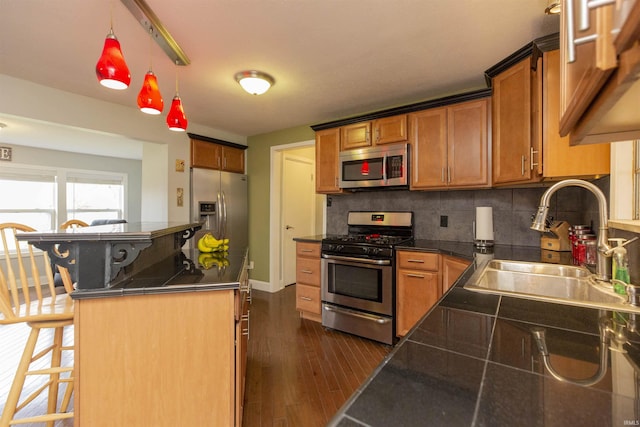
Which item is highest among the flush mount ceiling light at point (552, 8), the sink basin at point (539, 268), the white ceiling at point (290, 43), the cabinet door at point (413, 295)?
the white ceiling at point (290, 43)

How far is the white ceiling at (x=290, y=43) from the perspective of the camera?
5.35 ft

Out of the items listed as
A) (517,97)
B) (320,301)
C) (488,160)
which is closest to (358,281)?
(320,301)

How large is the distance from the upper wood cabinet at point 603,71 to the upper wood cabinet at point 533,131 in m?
1.27

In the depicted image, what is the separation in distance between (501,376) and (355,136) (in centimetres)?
278

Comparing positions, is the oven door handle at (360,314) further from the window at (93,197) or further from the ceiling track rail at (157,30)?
the window at (93,197)

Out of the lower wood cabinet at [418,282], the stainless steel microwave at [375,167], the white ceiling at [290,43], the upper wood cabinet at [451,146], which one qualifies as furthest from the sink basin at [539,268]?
the white ceiling at [290,43]

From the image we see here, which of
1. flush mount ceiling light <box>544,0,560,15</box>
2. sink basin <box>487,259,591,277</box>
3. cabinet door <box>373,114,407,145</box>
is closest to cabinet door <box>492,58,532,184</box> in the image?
flush mount ceiling light <box>544,0,560,15</box>

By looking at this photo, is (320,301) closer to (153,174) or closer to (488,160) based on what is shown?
(488,160)

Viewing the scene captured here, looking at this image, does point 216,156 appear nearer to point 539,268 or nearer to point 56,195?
point 56,195

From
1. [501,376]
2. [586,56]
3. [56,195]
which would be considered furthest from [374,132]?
[56,195]

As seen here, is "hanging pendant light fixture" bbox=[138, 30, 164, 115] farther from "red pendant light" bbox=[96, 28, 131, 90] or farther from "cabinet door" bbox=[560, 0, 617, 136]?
"cabinet door" bbox=[560, 0, 617, 136]

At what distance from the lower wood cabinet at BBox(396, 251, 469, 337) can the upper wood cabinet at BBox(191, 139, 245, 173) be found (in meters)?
2.83

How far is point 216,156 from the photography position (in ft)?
13.0

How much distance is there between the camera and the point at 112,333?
119 centimetres
